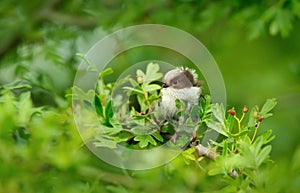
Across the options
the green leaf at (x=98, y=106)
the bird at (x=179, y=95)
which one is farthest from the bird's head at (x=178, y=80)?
the green leaf at (x=98, y=106)

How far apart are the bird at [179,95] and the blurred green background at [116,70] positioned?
0.35ft

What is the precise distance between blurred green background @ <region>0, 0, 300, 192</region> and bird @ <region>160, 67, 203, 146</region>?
0.11 m

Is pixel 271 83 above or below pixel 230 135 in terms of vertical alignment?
above

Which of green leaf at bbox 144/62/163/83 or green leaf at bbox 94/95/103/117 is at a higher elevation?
green leaf at bbox 144/62/163/83

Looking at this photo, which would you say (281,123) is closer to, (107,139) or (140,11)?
(140,11)

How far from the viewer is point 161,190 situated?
1.66 metres

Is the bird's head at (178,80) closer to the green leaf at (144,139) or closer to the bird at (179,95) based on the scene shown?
the bird at (179,95)

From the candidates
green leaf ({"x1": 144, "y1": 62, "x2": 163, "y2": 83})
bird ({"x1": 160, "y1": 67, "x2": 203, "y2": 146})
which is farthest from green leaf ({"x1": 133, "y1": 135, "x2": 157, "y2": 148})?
green leaf ({"x1": 144, "y1": 62, "x2": 163, "y2": 83})

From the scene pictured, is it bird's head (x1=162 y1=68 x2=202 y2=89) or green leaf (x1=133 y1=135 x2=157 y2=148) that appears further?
bird's head (x1=162 y1=68 x2=202 y2=89)

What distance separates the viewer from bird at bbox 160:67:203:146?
61.8 inches

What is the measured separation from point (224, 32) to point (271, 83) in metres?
1.08

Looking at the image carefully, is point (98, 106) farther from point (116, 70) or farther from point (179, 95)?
point (116, 70)

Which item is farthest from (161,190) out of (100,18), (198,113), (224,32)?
(224,32)

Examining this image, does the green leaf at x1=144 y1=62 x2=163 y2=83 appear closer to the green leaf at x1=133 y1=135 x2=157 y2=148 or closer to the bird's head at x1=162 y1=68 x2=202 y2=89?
the bird's head at x1=162 y1=68 x2=202 y2=89
